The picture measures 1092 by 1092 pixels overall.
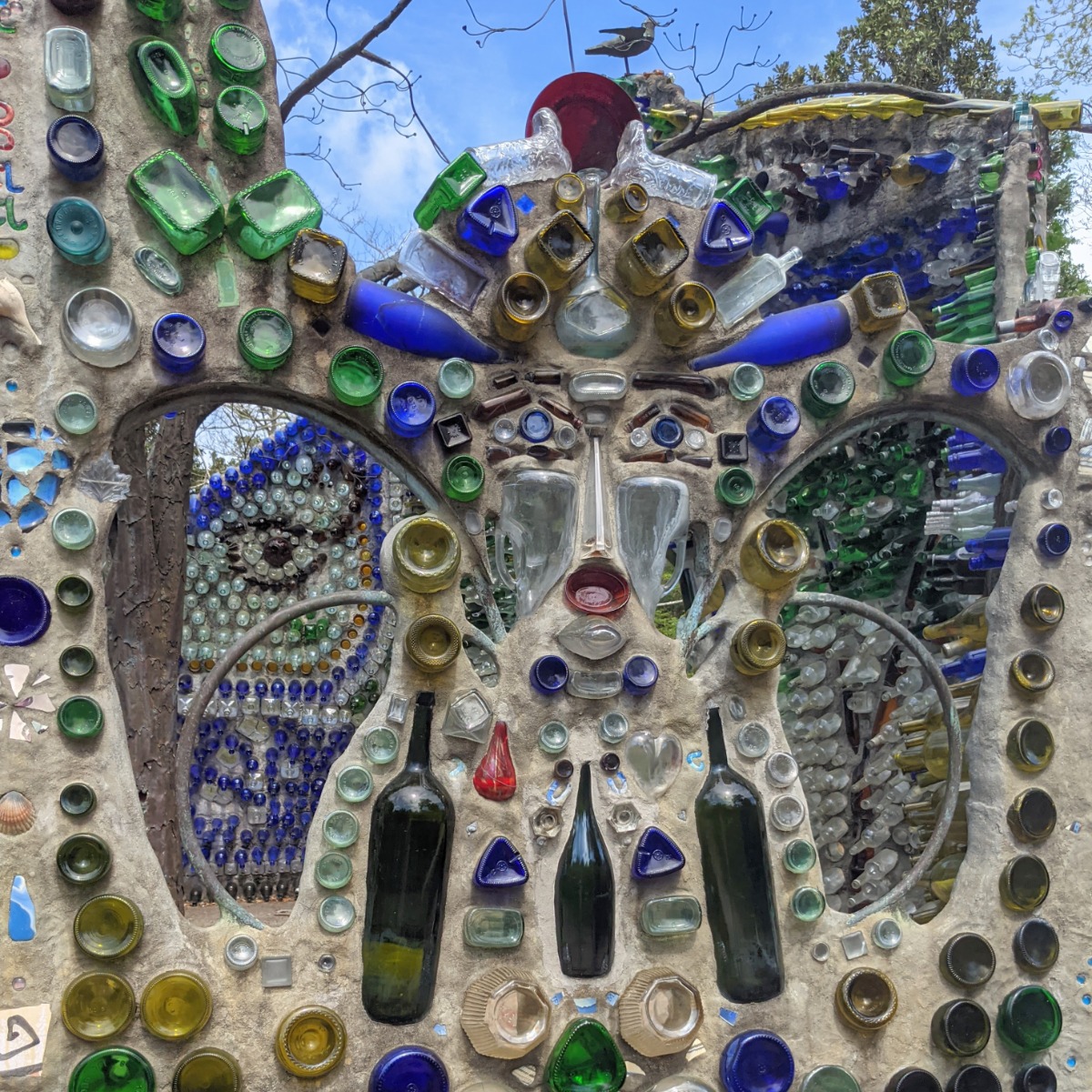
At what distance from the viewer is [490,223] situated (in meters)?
2.46

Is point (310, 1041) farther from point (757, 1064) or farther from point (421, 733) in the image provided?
point (757, 1064)

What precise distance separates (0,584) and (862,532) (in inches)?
113

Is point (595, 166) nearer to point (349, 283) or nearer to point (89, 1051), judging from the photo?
point (349, 283)

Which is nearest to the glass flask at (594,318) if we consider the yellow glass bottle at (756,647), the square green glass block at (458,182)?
the square green glass block at (458,182)

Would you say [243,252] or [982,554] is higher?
[243,252]

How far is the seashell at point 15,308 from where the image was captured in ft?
7.01

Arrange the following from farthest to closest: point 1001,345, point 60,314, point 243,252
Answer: point 1001,345 < point 243,252 < point 60,314

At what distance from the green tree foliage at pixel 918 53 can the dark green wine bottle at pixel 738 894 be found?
7.81 meters

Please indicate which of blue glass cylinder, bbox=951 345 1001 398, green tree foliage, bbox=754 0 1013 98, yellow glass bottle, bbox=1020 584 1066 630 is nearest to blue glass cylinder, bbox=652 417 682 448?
blue glass cylinder, bbox=951 345 1001 398

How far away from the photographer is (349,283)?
2410mm

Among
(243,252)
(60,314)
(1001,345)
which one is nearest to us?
(60,314)

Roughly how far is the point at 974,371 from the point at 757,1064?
1.76 m

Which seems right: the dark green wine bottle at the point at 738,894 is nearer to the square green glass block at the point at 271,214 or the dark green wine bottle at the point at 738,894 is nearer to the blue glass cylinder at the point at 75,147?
the square green glass block at the point at 271,214

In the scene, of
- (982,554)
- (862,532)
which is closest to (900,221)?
(862,532)
